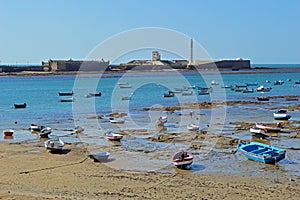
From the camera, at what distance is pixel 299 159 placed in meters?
19.3

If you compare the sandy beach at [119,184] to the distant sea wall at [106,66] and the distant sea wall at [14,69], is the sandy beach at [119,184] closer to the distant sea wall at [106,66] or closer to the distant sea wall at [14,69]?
the distant sea wall at [106,66]

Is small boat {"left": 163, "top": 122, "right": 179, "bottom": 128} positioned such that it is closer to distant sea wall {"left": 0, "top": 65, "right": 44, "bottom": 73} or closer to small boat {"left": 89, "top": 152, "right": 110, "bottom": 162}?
small boat {"left": 89, "top": 152, "right": 110, "bottom": 162}

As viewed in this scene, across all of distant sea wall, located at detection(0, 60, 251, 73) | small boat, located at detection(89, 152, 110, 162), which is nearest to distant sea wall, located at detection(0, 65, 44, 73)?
distant sea wall, located at detection(0, 60, 251, 73)

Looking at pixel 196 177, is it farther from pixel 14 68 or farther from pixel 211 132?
pixel 14 68

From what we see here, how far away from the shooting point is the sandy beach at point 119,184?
14.2 m

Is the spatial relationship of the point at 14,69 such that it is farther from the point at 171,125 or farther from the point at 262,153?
the point at 262,153

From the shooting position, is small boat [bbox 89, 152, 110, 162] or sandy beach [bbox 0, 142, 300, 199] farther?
small boat [bbox 89, 152, 110, 162]

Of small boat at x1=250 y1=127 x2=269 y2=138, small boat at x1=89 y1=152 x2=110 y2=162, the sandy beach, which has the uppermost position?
small boat at x1=250 y1=127 x2=269 y2=138

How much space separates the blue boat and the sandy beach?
218 cm

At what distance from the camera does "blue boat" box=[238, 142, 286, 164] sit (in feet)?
60.9

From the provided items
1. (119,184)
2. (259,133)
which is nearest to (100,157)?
(119,184)

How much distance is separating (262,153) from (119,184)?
721 centimetres

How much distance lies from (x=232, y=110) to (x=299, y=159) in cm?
2318

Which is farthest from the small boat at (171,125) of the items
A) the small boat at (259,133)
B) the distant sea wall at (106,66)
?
the distant sea wall at (106,66)
